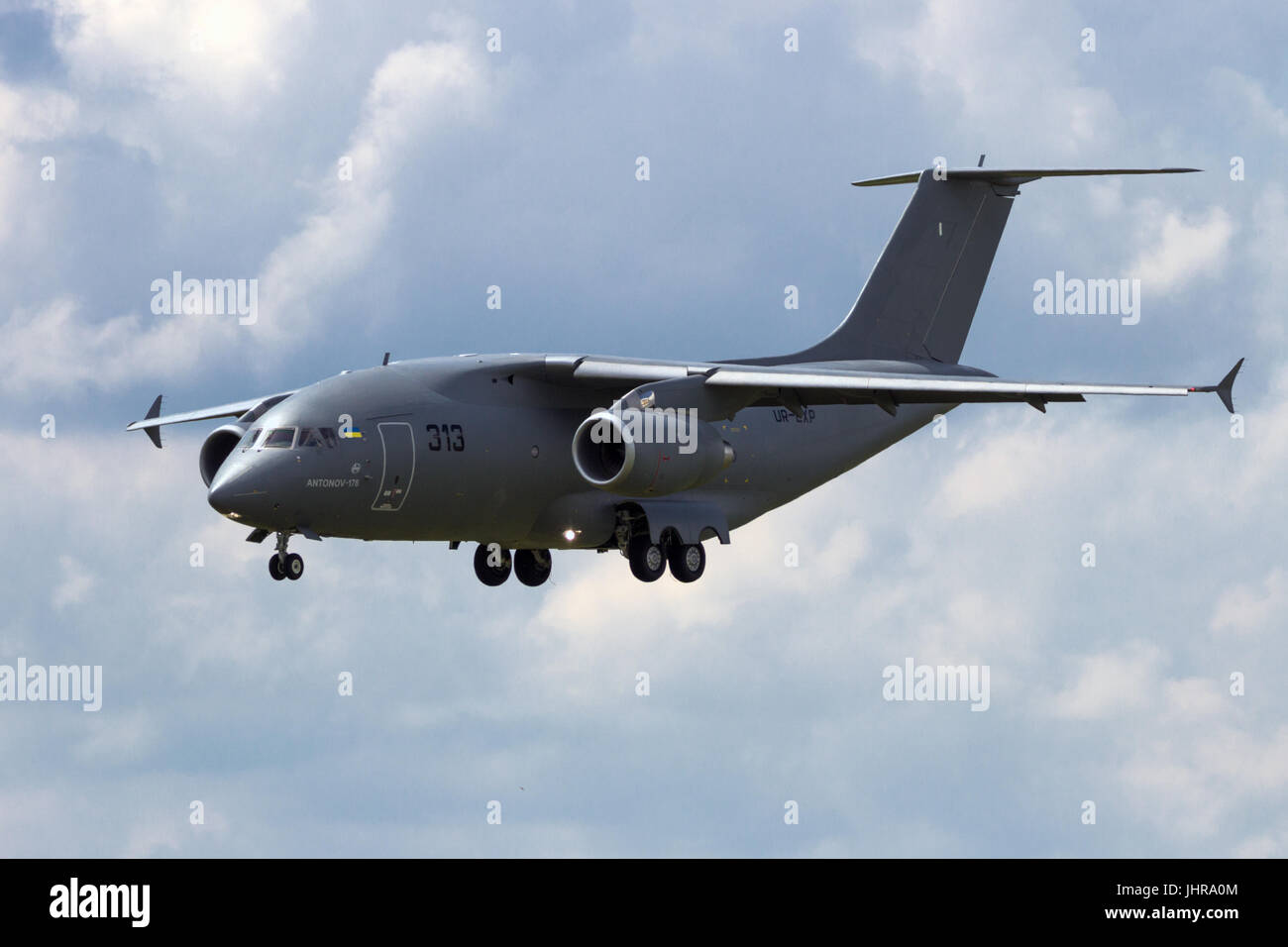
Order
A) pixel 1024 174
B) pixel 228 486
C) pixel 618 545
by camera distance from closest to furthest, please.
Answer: pixel 228 486
pixel 618 545
pixel 1024 174

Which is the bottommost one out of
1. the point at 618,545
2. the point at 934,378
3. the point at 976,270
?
the point at 618,545

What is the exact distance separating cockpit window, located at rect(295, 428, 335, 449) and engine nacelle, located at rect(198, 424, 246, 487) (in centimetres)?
219

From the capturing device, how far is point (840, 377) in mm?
22203

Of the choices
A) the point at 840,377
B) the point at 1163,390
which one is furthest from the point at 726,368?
the point at 1163,390

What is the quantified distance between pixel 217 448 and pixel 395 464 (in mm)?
2973

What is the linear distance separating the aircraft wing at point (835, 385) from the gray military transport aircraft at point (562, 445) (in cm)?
3

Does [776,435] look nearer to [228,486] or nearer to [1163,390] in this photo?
[1163,390]

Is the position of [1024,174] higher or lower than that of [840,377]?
higher

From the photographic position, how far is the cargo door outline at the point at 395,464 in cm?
2134

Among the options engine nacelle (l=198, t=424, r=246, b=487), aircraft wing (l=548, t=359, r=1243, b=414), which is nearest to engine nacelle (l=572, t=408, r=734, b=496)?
aircraft wing (l=548, t=359, r=1243, b=414)

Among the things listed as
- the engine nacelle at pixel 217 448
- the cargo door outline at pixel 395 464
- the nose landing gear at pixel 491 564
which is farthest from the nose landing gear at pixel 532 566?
the engine nacelle at pixel 217 448

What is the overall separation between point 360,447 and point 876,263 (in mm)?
9632

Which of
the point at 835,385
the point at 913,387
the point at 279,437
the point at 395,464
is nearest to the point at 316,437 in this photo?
the point at 279,437

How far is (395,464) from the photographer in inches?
842
